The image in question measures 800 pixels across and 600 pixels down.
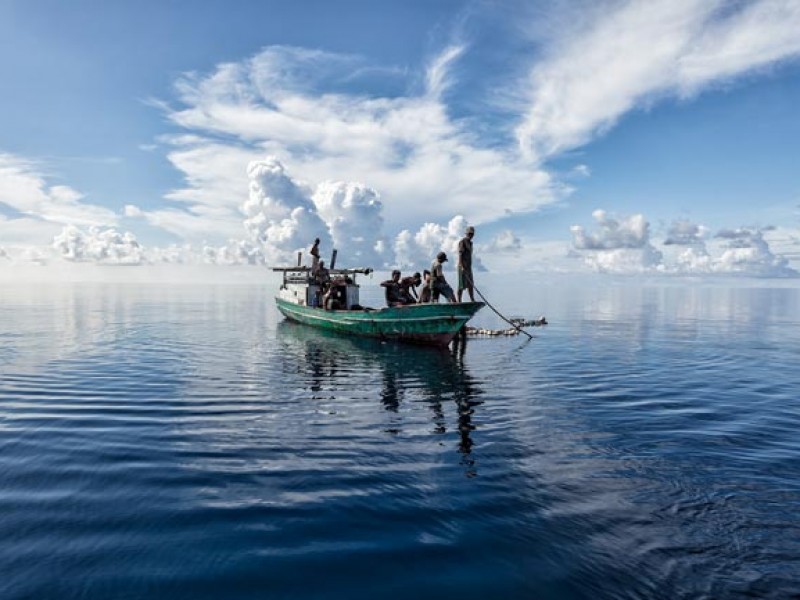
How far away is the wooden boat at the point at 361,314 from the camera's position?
81.4 feet

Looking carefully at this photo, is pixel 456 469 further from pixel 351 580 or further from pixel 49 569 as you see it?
pixel 49 569

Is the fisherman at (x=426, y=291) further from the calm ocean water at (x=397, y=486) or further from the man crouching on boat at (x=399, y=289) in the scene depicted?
the calm ocean water at (x=397, y=486)

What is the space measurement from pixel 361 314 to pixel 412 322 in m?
3.85

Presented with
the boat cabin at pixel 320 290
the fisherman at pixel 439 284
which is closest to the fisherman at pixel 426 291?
the fisherman at pixel 439 284

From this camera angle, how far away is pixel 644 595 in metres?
5.33

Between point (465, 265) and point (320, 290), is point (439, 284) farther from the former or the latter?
point (320, 290)

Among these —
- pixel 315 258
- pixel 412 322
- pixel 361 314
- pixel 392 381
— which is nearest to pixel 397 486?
pixel 392 381

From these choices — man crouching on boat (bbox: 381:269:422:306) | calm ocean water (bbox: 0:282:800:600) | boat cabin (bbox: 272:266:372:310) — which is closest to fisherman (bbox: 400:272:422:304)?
man crouching on boat (bbox: 381:269:422:306)

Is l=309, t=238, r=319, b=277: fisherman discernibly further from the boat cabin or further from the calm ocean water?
the calm ocean water

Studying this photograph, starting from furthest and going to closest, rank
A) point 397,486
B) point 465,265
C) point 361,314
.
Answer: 1. point 361,314
2. point 465,265
3. point 397,486

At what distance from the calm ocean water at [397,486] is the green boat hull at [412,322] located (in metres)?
6.36

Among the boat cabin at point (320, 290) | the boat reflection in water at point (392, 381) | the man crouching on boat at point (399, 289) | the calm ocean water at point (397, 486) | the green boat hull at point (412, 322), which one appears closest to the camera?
the calm ocean water at point (397, 486)

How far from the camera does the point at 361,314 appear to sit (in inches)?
1123

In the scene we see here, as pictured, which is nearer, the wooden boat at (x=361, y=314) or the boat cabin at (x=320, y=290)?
the wooden boat at (x=361, y=314)
